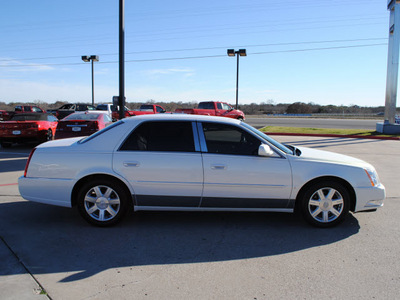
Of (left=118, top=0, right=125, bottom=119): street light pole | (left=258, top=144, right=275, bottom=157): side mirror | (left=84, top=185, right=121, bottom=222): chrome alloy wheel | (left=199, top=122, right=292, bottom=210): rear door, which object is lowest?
(left=84, top=185, right=121, bottom=222): chrome alloy wheel

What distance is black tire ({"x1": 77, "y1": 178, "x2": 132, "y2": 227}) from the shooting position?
4.66 meters

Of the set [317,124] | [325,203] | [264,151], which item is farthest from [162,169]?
[317,124]

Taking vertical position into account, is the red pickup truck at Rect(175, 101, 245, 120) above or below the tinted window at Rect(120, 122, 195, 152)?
above

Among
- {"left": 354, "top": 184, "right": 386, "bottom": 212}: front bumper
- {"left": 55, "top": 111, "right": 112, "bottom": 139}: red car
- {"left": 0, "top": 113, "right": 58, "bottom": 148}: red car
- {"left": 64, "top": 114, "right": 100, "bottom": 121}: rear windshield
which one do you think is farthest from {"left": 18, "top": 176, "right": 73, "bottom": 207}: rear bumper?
{"left": 0, "top": 113, "right": 58, "bottom": 148}: red car

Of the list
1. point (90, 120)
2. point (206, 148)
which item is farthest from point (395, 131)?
point (206, 148)

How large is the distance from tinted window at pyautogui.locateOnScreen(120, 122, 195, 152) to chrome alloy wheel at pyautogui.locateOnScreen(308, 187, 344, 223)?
6.06 feet

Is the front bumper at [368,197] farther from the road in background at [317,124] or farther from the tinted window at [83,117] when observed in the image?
the road in background at [317,124]

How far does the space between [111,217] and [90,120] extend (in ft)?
25.1

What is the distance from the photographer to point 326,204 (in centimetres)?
471

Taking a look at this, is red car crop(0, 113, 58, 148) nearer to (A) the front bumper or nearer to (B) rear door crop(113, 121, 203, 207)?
(B) rear door crop(113, 121, 203, 207)

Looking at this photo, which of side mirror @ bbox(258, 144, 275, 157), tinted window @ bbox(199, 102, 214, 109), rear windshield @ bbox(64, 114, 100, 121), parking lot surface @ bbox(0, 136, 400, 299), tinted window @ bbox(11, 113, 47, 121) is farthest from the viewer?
tinted window @ bbox(199, 102, 214, 109)

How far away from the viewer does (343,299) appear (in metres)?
3.03

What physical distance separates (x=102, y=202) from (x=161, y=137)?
1.22 metres

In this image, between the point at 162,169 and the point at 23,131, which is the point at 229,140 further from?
the point at 23,131
